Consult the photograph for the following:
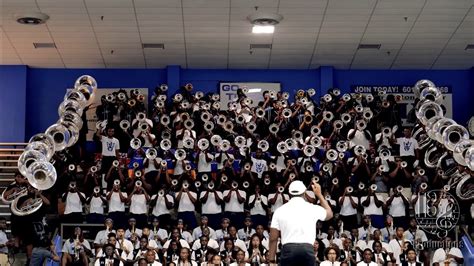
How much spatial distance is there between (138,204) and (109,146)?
95.6 inches

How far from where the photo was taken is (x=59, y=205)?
72.3 ft

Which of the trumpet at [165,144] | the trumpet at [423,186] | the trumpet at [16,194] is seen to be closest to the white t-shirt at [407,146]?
the trumpet at [423,186]

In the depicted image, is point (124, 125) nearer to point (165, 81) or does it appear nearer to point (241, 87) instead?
point (165, 81)

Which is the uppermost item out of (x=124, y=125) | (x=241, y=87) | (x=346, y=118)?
(x=241, y=87)

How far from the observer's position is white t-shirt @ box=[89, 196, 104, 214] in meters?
21.8

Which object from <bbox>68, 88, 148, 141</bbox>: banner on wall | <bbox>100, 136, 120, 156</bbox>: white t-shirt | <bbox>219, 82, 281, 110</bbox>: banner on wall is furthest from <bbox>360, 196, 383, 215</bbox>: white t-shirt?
<bbox>68, 88, 148, 141</bbox>: banner on wall

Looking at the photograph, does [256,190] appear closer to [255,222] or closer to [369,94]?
[255,222]

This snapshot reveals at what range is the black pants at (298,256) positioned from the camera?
10383 millimetres

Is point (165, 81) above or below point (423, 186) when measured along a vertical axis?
above

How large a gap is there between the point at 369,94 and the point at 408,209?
5.10 meters

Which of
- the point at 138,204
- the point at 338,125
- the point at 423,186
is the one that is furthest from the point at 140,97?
the point at 423,186

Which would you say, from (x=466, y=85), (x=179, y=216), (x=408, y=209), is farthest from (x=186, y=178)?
(x=466, y=85)

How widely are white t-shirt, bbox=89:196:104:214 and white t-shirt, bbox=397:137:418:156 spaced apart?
7.81m

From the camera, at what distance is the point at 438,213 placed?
21656mm
